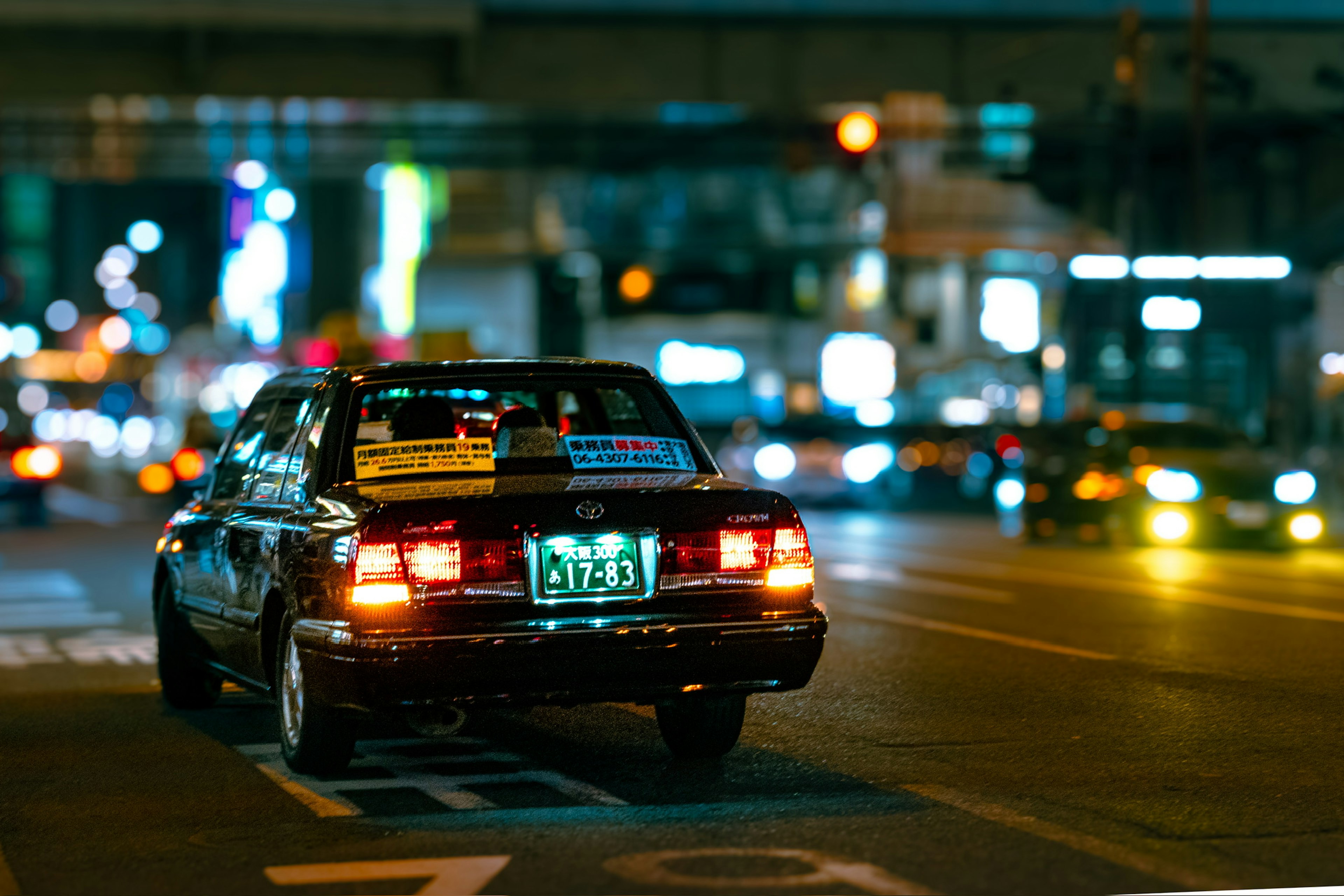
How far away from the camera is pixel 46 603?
14805mm

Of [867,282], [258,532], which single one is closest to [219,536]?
[258,532]

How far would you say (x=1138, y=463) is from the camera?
2011 cm

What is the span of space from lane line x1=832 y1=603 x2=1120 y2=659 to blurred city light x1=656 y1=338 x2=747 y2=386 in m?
48.6

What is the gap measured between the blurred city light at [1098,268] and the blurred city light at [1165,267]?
39 cm

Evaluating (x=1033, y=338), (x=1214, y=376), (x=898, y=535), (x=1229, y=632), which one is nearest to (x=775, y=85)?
(x=898, y=535)

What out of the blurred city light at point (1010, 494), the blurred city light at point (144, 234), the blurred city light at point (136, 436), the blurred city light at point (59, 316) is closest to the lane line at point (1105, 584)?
the blurred city light at point (1010, 494)

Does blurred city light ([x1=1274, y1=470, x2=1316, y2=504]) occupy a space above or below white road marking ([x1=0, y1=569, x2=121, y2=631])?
above

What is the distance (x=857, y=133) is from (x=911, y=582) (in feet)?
15.3

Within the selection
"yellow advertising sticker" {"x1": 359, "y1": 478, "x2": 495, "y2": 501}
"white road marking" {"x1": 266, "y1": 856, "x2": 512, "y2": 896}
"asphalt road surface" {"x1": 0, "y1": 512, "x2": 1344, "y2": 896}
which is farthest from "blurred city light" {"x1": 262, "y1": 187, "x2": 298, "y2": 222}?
"white road marking" {"x1": 266, "y1": 856, "x2": 512, "y2": 896}

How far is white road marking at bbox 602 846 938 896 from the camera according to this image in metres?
5.48

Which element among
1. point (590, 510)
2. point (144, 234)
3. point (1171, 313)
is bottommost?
point (590, 510)

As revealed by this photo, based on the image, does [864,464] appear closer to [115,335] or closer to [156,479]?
[156,479]

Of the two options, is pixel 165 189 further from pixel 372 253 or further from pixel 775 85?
pixel 775 85

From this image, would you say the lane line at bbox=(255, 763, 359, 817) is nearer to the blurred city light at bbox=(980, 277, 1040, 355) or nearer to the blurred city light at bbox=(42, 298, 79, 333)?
the blurred city light at bbox=(980, 277, 1040, 355)
